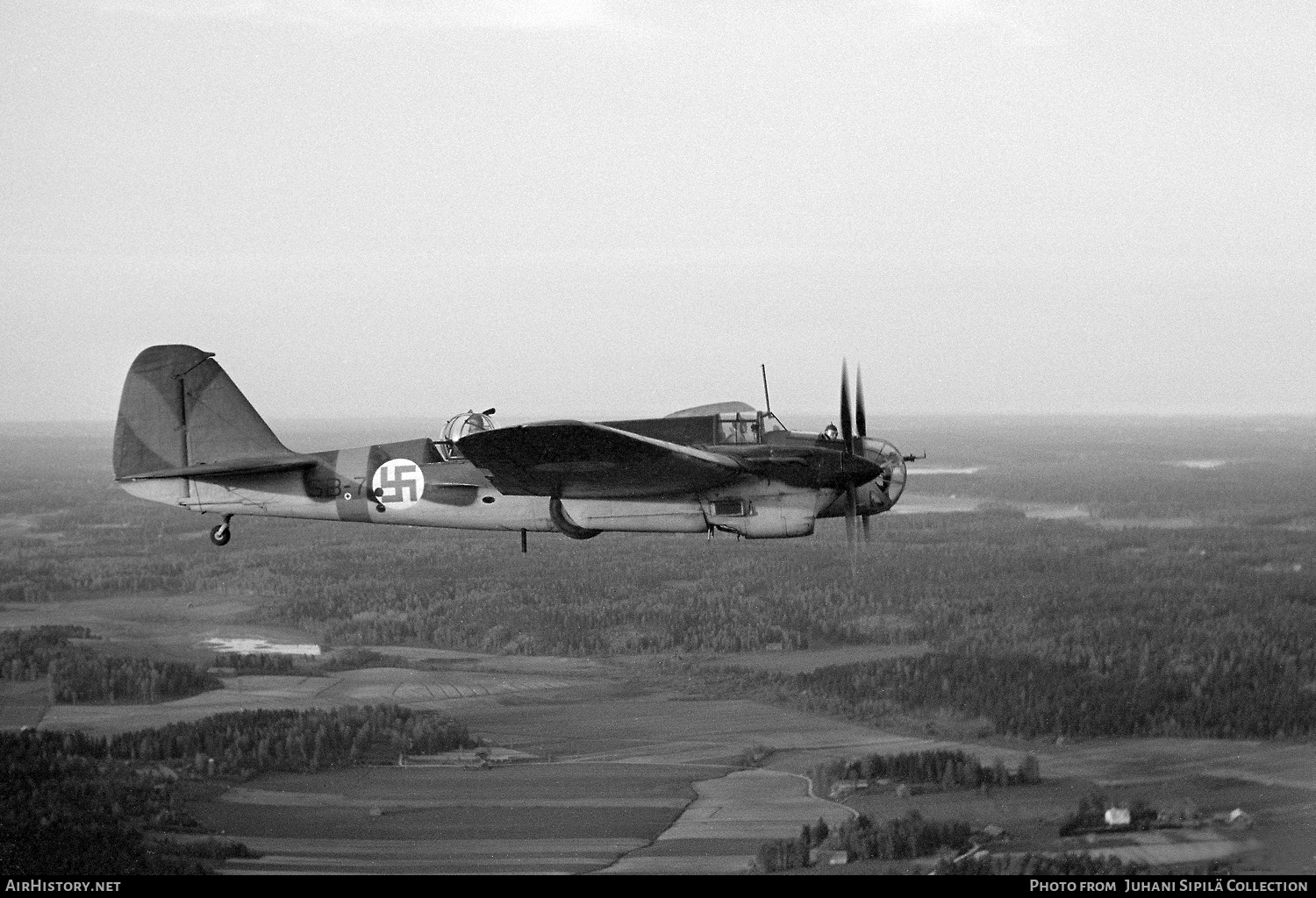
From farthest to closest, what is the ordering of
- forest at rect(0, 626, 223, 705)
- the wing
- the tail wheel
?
forest at rect(0, 626, 223, 705), the tail wheel, the wing

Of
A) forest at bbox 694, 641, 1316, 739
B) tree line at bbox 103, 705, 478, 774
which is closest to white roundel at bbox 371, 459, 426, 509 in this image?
tree line at bbox 103, 705, 478, 774

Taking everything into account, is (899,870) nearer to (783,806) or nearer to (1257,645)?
(783,806)

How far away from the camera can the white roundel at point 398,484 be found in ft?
86.0

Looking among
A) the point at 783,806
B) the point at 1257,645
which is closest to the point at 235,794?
the point at 783,806

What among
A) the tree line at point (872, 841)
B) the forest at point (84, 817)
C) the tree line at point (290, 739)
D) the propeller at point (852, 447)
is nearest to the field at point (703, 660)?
the tree line at point (872, 841)

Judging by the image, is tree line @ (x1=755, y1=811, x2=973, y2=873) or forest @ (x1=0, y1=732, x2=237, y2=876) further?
tree line @ (x1=755, y1=811, x2=973, y2=873)

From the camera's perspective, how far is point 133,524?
116 metres

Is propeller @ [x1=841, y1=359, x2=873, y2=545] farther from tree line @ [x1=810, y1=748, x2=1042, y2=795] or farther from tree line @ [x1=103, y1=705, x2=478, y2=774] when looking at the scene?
tree line @ [x1=103, y1=705, x2=478, y2=774]

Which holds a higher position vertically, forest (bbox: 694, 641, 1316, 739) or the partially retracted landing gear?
the partially retracted landing gear

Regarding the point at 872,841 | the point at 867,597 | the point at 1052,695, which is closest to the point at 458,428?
the point at 872,841

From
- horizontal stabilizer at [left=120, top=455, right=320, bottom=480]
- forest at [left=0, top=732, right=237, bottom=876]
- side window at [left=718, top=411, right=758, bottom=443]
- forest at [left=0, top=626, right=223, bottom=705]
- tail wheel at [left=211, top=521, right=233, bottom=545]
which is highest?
side window at [left=718, top=411, right=758, bottom=443]

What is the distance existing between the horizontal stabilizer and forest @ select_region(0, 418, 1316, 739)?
4122 cm

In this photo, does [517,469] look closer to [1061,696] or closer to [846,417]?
[846,417]

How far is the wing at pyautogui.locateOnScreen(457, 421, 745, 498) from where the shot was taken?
2181 cm
